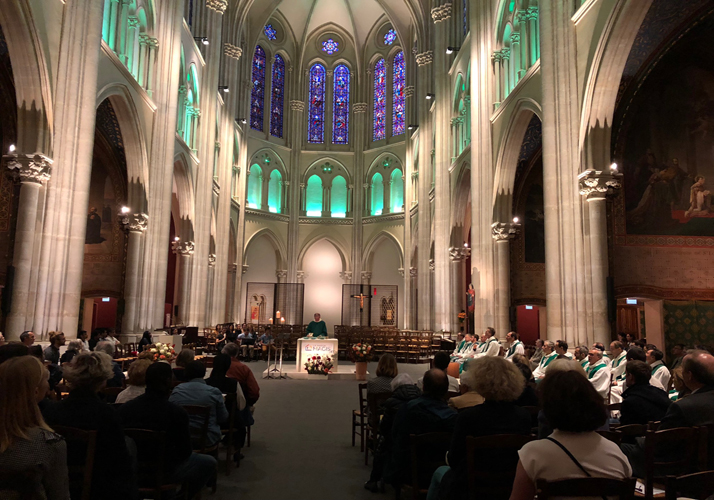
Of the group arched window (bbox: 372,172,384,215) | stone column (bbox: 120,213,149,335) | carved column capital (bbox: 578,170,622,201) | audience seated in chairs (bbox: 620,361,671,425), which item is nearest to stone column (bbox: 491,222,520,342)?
carved column capital (bbox: 578,170,622,201)

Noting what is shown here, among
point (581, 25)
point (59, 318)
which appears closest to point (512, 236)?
point (581, 25)

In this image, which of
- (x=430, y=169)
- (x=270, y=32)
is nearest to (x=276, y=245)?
(x=430, y=169)

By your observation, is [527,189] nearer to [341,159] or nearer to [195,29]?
[195,29]

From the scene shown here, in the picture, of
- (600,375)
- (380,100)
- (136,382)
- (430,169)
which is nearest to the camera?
(136,382)

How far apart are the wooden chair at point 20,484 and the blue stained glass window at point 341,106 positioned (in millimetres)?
35812

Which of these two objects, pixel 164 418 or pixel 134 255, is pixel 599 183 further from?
pixel 134 255

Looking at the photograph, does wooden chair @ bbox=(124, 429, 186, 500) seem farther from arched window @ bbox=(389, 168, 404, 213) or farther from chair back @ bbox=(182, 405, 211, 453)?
arched window @ bbox=(389, 168, 404, 213)

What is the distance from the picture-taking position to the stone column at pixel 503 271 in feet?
53.9

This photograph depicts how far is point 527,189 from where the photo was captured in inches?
757

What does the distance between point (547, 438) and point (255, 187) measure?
1324 inches

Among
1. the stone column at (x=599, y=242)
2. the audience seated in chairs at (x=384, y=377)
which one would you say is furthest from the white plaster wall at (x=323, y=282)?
the audience seated in chairs at (x=384, y=377)

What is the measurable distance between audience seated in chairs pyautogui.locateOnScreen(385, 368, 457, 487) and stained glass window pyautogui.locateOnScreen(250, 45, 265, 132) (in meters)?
32.4

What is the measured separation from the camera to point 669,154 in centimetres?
1498

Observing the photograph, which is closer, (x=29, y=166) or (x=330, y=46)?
(x=29, y=166)
